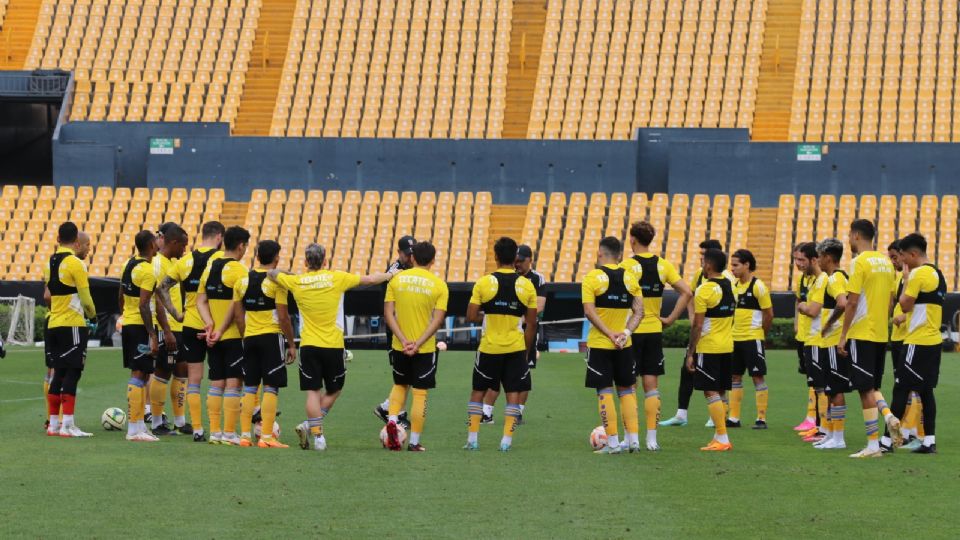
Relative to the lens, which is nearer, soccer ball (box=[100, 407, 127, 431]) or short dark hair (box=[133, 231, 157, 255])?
short dark hair (box=[133, 231, 157, 255])

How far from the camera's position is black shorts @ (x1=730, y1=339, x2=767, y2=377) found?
56.3 feet

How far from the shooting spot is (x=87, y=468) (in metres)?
12.2

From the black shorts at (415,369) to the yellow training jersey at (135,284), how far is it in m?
2.59

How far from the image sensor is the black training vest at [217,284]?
14.3 meters

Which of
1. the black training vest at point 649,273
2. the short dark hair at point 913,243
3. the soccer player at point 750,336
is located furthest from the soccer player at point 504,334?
the soccer player at point 750,336

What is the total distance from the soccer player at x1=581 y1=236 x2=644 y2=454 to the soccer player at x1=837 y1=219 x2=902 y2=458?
1.98 m

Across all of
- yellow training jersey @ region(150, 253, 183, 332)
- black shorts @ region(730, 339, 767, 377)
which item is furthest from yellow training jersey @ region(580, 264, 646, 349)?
yellow training jersey @ region(150, 253, 183, 332)

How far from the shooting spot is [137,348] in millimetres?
14930

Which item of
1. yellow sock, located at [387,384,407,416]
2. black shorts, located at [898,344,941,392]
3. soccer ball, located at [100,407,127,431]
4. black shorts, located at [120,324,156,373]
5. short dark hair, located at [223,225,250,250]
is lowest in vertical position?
soccer ball, located at [100,407,127,431]

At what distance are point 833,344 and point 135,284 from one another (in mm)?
6952

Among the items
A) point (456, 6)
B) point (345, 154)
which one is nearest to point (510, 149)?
point (345, 154)

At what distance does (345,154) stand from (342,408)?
24.9 meters

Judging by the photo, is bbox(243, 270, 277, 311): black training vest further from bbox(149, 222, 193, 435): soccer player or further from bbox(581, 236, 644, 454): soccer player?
bbox(581, 236, 644, 454): soccer player

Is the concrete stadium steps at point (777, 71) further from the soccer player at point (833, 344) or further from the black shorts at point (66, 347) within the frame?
the black shorts at point (66, 347)
